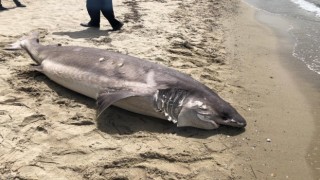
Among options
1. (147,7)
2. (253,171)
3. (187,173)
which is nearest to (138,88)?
(187,173)

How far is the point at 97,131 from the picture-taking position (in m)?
4.64

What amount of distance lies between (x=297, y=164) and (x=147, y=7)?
8373mm

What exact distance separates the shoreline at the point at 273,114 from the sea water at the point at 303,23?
0.51 meters

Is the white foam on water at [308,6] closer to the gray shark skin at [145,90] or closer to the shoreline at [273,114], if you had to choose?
the shoreline at [273,114]

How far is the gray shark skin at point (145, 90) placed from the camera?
4.77 metres

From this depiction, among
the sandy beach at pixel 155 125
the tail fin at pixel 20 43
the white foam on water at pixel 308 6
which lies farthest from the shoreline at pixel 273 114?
the white foam on water at pixel 308 6

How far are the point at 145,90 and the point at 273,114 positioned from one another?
189 cm

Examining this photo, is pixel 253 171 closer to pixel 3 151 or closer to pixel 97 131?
pixel 97 131

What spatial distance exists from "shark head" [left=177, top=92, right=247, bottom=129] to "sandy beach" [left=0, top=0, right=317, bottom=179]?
110mm

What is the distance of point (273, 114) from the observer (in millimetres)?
5348

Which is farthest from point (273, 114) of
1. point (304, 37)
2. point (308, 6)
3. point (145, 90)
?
point (308, 6)

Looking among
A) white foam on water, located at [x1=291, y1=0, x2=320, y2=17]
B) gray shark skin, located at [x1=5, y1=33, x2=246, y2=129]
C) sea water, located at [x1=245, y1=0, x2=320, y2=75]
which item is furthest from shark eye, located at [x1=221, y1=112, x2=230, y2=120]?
white foam on water, located at [x1=291, y1=0, x2=320, y2=17]

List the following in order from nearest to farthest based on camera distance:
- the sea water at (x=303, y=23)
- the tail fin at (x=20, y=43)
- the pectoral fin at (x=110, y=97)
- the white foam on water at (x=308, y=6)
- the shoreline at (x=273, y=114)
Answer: the shoreline at (x=273, y=114)
the pectoral fin at (x=110, y=97)
the tail fin at (x=20, y=43)
the sea water at (x=303, y=23)
the white foam on water at (x=308, y=6)

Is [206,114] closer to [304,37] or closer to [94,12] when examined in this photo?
[94,12]
